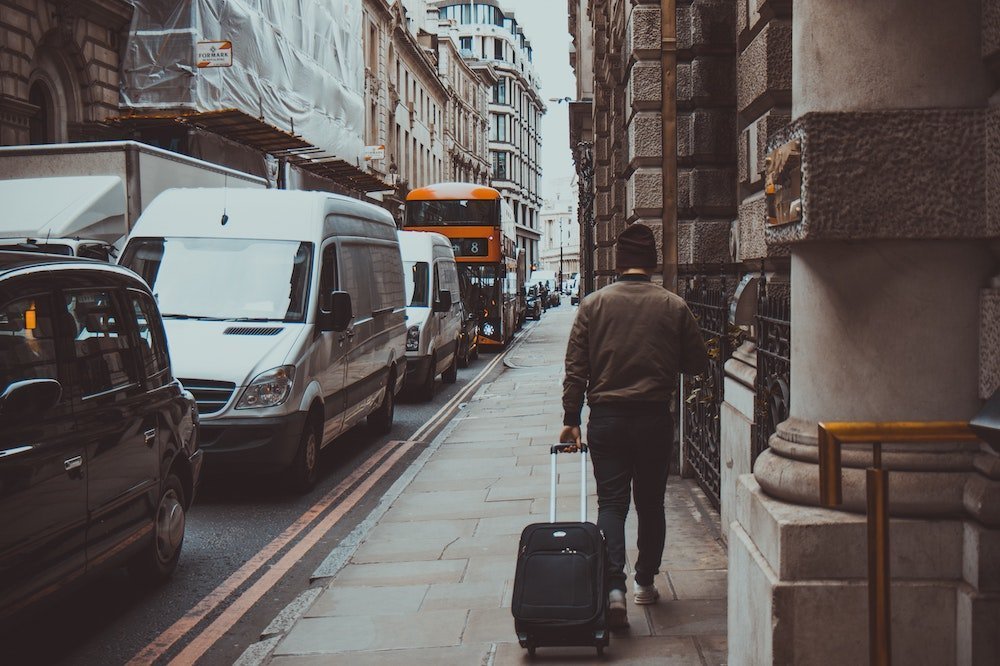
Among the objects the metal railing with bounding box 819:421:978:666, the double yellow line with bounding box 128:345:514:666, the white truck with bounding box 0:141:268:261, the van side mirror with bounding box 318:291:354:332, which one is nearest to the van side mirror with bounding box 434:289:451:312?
the white truck with bounding box 0:141:268:261

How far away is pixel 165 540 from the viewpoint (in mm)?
6457

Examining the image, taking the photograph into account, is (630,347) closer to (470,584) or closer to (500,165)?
(470,584)

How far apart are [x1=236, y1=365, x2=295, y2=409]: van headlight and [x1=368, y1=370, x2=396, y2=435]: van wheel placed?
13.8 feet

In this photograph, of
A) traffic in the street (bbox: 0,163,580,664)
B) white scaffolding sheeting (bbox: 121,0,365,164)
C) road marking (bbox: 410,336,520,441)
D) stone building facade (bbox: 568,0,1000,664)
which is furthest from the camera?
white scaffolding sheeting (bbox: 121,0,365,164)

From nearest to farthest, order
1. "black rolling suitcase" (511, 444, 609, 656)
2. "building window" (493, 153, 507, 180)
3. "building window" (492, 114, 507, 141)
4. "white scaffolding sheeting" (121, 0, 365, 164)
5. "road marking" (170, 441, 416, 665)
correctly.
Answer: "black rolling suitcase" (511, 444, 609, 656), "road marking" (170, 441, 416, 665), "white scaffolding sheeting" (121, 0, 365, 164), "building window" (493, 153, 507, 180), "building window" (492, 114, 507, 141)

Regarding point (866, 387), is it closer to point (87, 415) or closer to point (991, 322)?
point (991, 322)

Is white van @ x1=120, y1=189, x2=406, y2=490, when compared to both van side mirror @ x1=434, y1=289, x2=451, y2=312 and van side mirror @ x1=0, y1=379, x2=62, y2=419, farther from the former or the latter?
Result: van side mirror @ x1=434, y1=289, x2=451, y2=312

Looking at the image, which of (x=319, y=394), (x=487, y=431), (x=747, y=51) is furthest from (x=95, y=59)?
(x=747, y=51)

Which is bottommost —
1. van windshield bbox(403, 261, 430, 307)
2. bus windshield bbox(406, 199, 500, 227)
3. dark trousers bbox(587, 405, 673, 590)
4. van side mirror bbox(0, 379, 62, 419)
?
dark trousers bbox(587, 405, 673, 590)

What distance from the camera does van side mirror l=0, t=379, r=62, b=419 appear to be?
4.50 m

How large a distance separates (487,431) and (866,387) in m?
9.81

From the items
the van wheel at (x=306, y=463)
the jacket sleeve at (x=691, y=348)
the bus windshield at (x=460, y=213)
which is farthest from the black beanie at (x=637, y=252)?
the bus windshield at (x=460, y=213)

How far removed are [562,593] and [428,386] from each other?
1233 cm

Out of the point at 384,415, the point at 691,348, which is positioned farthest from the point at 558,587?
the point at 384,415
